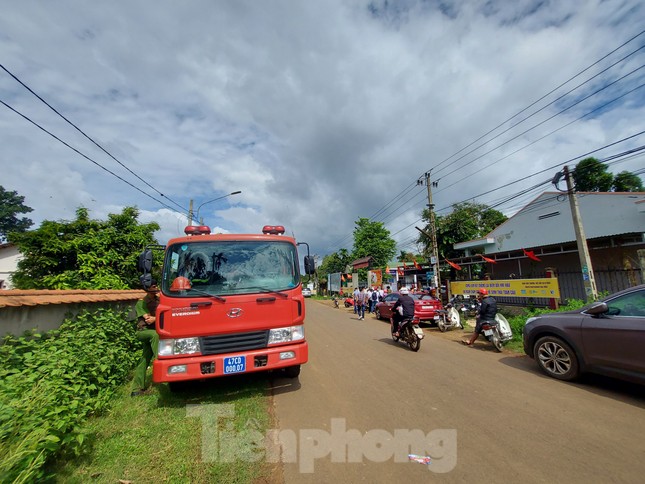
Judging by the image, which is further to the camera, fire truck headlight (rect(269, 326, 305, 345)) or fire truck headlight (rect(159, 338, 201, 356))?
fire truck headlight (rect(269, 326, 305, 345))

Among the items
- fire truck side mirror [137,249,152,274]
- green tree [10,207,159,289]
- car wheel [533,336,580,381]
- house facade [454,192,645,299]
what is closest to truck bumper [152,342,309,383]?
fire truck side mirror [137,249,152,274]

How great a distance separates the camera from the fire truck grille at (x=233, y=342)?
13.8ft

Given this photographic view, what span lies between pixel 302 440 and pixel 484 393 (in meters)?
3.11

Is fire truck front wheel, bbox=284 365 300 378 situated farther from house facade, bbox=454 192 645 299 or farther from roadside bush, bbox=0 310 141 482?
house facade, bbox=454 192 645 299

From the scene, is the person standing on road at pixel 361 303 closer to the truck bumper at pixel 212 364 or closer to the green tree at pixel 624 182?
the truck bumper at pixel 212 364

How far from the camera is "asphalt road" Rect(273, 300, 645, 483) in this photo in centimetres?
282

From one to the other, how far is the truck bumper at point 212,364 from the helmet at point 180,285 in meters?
0.93

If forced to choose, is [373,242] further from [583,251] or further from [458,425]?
[458,425]

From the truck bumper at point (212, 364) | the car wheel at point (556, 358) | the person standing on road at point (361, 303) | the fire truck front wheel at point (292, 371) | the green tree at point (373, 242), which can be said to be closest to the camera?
the truck bumper at point (212, 364)

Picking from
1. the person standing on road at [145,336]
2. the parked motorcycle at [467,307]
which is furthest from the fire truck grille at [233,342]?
the parked motorcycle at [467,307]

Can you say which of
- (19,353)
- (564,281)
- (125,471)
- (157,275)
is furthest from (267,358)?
(564,281)

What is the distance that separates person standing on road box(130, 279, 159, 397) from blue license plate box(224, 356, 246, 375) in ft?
4.63

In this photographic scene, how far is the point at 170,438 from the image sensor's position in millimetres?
3391

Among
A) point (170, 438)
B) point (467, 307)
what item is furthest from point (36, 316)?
point (467, 307)
